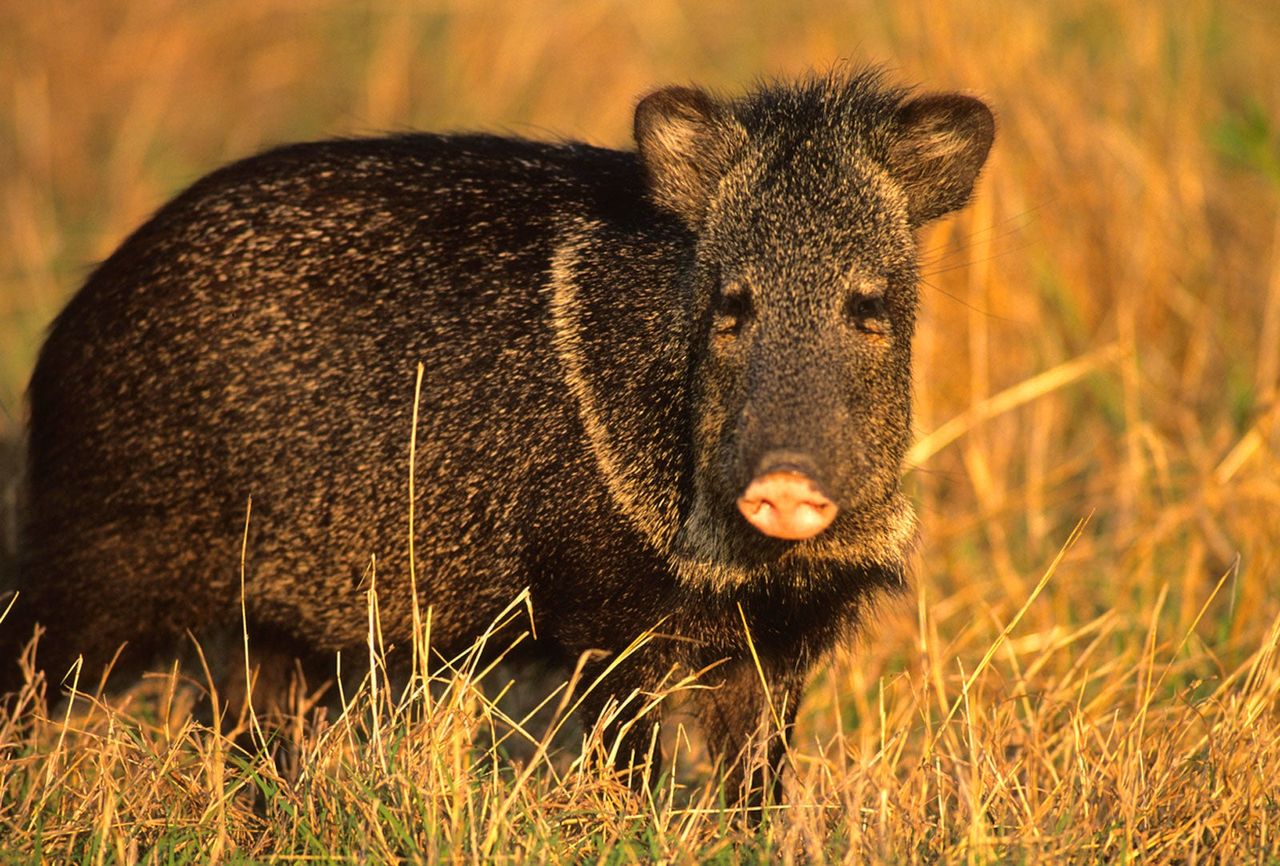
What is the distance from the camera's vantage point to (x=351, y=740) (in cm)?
303

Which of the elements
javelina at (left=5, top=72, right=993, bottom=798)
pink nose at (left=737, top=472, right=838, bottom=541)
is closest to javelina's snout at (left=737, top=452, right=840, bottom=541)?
pink nose at (left=737, top=472, right=838, bottom=541)

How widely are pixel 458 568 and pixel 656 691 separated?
0.52m

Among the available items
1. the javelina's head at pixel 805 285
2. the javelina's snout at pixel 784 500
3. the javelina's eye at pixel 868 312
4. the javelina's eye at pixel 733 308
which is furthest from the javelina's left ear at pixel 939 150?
the javelina's snout at pixel 784 500

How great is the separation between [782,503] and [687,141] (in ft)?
2.89

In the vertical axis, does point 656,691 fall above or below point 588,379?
below

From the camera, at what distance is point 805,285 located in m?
3.07

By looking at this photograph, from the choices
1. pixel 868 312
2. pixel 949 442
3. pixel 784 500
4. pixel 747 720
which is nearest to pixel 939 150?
pixel 868 312

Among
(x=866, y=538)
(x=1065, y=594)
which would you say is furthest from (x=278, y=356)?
(x=1065, y=594)

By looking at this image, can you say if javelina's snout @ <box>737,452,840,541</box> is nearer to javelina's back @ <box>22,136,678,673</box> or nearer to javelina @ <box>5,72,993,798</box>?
javelina @ <box>5,72,993,798</box>

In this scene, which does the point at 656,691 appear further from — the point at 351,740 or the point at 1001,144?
the point at 1001,144

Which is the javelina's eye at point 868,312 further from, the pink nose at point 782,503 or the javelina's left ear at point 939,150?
the pink nose at point 782,503

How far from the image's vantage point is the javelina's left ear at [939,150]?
327 centimetres

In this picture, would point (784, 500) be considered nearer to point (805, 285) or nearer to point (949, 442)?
point (805, 285)

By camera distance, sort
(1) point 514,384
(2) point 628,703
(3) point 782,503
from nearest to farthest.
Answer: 1. (3) point 782,503
2. (2) point 628,703
3. (1) point 514,384
